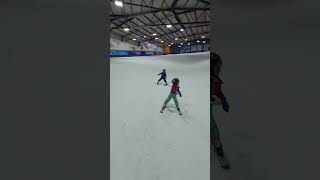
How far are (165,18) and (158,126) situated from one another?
1.46 metres

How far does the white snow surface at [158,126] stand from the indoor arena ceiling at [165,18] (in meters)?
0.41

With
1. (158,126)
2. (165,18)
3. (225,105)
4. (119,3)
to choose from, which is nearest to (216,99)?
(225,105)

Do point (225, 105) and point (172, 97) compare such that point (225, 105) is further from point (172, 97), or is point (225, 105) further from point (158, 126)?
point (172, 97)

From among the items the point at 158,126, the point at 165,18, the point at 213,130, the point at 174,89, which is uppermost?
the point at 165,18

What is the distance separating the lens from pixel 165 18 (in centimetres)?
84

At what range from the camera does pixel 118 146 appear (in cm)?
191

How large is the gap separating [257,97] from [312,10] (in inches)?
11.3

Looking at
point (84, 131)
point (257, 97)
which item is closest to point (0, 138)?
point (84, 131)

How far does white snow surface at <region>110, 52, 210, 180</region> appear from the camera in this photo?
5.53 ft

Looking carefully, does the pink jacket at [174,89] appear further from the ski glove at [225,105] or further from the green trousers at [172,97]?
the ski glove at [225,105]

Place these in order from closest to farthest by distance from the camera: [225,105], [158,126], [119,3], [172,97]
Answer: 1. [225,105]
2. [119,3]
3. [158,126]
4. [172,97]

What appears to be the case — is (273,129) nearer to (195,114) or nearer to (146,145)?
(146,145)

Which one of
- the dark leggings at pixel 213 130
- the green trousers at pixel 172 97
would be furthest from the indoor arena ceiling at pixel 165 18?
the green trousers at pixel 172 97

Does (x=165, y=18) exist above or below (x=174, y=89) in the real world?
above
